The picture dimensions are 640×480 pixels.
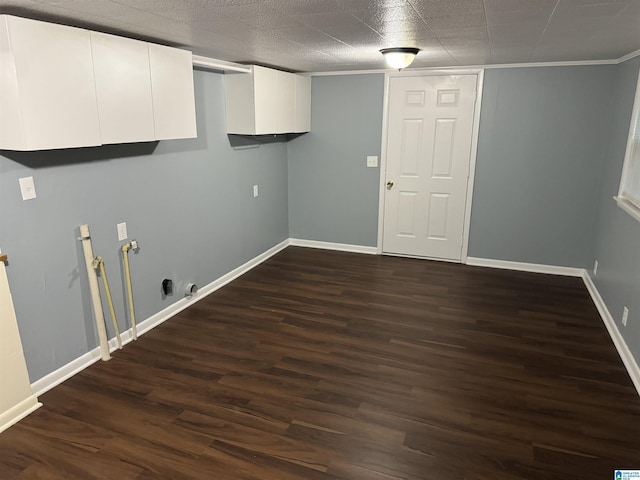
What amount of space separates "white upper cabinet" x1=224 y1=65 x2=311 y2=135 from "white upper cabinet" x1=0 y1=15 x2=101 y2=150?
5.77 ft

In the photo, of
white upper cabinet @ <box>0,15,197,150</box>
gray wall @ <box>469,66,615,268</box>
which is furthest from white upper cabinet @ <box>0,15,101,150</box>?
gray wall @ <box>469,66,615,268</box>

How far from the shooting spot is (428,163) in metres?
5.06

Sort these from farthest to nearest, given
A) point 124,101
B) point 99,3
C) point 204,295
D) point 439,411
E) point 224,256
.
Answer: point 224,256 < point 204,295 < point 124,101 < point 439,411 < point 99,3

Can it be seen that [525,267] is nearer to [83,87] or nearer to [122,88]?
[122,88]

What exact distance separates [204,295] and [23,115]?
2288 millimetres

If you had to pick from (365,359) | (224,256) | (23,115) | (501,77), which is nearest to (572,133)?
(501,77)

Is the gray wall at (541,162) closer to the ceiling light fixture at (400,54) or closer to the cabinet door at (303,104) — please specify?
the ceiling light fixture at (400,54)

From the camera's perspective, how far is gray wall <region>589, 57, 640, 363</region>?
305 centimetres

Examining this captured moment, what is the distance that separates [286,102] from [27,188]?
282 cm

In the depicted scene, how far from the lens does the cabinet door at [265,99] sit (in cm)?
420

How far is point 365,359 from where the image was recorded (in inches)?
123

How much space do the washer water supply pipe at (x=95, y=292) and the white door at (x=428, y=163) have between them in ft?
10.9

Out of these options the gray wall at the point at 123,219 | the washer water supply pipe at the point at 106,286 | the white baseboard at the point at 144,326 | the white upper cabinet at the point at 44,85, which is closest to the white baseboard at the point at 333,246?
the white baseboard at the point at 144,326

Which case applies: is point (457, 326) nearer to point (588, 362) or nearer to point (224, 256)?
point (588, 362)
